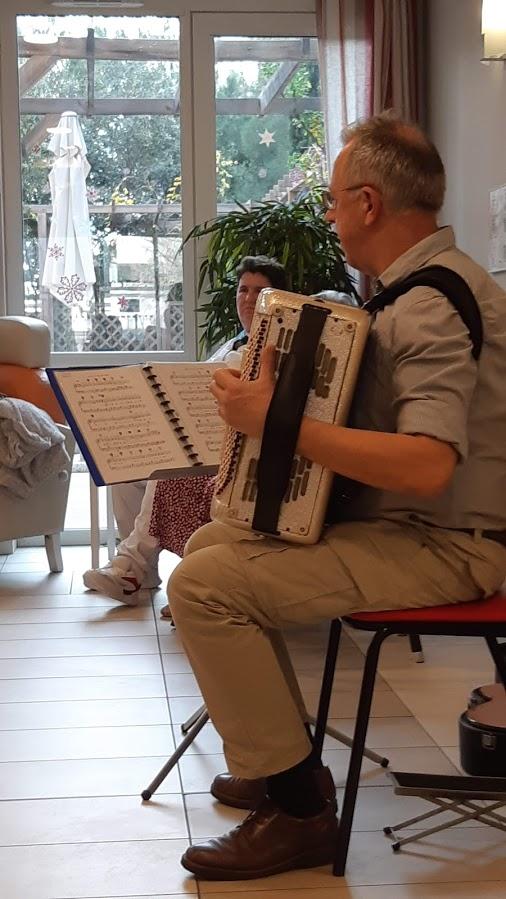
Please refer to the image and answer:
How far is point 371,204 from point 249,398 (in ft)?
1.31

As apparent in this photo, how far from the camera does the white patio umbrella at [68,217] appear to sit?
5387 mm

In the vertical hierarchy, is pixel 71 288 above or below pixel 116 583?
above

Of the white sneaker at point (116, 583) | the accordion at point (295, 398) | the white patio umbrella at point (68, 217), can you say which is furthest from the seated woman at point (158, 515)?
the accordion at point (295, 398)

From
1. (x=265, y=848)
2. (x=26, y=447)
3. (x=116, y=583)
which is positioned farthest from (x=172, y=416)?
(x=26, y=447)

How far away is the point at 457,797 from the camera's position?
208 cm

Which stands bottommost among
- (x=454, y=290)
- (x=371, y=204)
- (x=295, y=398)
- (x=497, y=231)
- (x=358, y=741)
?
(x=358, y=741)

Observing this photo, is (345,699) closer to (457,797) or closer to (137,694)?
(137,694)

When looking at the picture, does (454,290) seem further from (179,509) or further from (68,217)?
(68,217)

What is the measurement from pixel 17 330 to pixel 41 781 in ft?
9.22

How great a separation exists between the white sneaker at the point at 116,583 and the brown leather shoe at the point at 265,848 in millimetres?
2190

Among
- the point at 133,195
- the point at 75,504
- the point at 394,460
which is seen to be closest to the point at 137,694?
the point at 394,460

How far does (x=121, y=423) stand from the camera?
7.00 ft

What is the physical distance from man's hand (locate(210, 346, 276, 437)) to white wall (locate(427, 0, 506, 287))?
2.33 metres

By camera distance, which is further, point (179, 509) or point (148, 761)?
point (179, 509)
